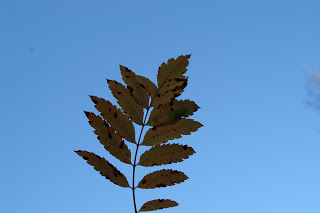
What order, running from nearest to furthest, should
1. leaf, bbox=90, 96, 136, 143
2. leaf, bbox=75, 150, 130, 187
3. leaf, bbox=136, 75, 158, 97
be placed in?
1. leaf, bbox=75, 150, 130, 187
2. leaf, bbox=90, 96, 136, 143
3. leaf, bbox=136, 75, 158, 97

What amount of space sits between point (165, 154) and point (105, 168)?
0.89 ft

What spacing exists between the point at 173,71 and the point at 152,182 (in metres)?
0.47

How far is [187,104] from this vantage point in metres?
1.56

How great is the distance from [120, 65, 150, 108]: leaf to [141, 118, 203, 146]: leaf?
132 mm

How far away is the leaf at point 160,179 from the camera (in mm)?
1530

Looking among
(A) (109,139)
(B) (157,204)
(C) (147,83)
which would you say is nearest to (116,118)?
(A) (109,139)

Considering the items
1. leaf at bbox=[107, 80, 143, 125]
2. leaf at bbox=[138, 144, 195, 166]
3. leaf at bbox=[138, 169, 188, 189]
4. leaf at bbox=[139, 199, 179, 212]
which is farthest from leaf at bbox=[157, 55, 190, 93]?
leaf at bbox=[139, 199, 179, 212]

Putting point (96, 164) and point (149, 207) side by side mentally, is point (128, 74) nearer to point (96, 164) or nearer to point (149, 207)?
point (96, 164)

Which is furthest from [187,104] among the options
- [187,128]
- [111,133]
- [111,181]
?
[111,181]

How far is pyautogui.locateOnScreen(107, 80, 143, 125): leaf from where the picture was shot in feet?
5.17

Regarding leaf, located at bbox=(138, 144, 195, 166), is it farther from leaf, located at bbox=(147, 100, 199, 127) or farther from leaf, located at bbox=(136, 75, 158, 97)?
leaf, located at bbox=(136, 75, 158, 97)

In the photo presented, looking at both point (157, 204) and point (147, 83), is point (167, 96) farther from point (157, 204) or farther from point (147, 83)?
point (157, 204)

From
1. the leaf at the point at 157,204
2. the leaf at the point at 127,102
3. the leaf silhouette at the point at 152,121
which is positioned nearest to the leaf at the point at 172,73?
the leaf silhouette at the point at 152,121

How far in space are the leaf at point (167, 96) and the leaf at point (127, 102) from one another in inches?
2.7
